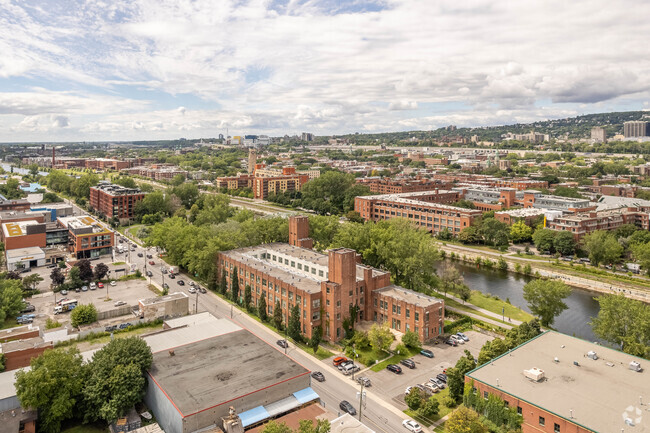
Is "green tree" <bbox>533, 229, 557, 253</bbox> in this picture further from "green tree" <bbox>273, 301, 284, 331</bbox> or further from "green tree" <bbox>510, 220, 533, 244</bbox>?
"green tree" <bbox>273, 301, 284, 331</bbox>

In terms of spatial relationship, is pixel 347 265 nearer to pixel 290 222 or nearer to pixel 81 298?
pixel 290 222

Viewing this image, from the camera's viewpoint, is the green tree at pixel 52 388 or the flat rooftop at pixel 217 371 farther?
the flat rooftop at pixel 217 371

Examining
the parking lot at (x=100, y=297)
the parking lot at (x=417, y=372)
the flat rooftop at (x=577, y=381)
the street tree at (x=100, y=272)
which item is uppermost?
the street tree at (x=100, y=272)

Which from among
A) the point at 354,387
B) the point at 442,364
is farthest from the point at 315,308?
the point at 442,364

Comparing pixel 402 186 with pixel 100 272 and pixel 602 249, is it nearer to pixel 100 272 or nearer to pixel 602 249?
pixel 602 249

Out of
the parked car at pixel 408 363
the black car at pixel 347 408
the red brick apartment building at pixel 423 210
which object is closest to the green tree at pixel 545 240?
the red brick apartment building at pixel 423 210

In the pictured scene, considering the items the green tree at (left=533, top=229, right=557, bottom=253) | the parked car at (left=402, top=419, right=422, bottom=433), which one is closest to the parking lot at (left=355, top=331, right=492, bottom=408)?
the parked car at (left=402, top=419, right=422, bottom=433)

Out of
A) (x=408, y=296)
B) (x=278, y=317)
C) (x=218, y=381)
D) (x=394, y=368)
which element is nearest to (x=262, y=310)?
(x=278, y=317)

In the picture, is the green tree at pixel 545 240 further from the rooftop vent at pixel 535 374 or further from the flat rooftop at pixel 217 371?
the flat rooftop at pixel 217 371
